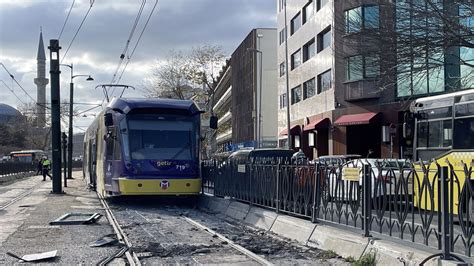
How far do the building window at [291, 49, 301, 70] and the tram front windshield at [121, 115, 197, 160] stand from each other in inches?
1323

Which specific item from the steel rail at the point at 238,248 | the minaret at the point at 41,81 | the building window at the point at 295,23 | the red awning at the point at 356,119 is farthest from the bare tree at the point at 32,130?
the steel rail at the point at 238,248

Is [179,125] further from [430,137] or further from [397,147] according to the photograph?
[397,147]

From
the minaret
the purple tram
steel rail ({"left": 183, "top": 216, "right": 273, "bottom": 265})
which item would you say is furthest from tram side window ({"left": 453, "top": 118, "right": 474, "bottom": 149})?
the minaret

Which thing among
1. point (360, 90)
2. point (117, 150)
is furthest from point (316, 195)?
point (360, 90)

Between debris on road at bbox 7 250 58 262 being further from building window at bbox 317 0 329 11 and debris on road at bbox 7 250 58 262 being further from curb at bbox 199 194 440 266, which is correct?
building window at bbox 317 0 329 11

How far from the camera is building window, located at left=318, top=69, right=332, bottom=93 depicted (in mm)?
41959

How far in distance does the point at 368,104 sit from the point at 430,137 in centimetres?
2310

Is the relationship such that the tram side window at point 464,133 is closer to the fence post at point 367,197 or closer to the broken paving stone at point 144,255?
the fence post at point 367,197

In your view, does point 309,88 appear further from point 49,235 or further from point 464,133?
point 49,235

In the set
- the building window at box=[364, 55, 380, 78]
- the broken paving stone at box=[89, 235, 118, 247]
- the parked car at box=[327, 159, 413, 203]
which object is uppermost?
the building window at box=[364, 55, 380, 78]

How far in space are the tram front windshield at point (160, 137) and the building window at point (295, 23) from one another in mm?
34933

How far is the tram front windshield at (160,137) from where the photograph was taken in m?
17.9

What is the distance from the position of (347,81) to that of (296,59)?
47.4ft

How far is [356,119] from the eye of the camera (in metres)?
37.0
